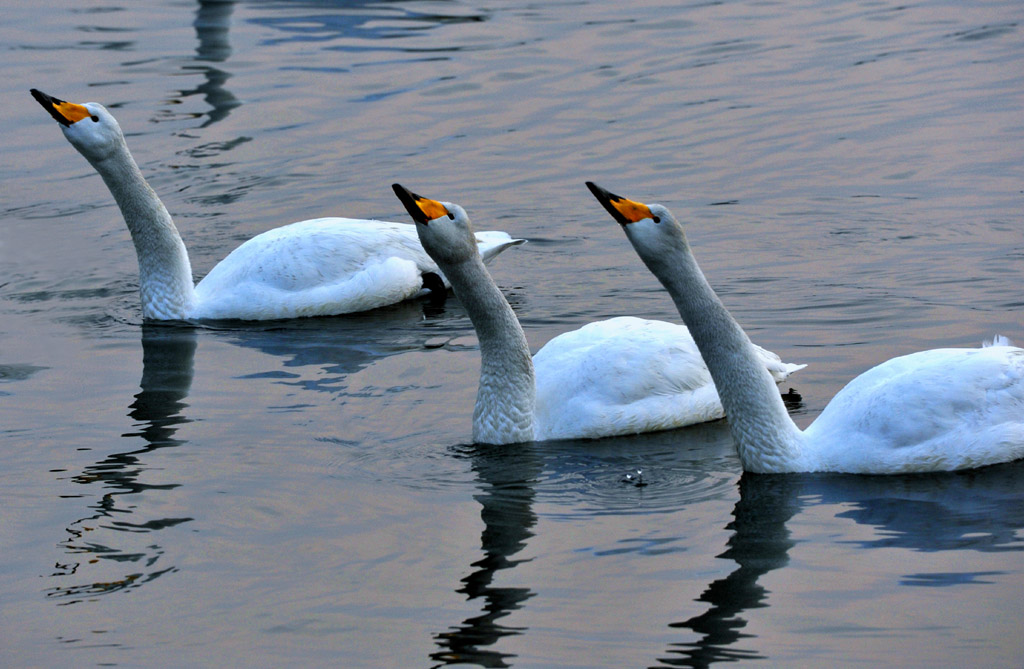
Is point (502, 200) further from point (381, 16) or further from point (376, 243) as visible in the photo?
point (381, 16)

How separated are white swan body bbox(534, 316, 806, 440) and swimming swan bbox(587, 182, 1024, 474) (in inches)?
39.7

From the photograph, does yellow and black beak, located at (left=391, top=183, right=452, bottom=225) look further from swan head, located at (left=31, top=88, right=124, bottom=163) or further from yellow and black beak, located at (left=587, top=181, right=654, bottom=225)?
swan head, located at (left=31, top=88, right=124, bottom=163)

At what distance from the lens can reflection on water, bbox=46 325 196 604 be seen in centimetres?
753

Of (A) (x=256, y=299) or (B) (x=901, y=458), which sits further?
(A) (x=256, y=299)

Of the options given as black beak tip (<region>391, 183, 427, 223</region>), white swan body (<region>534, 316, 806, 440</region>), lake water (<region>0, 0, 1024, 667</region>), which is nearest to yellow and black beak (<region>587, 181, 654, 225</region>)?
black beak tip (<region>391, 183, 427, 223</region>)

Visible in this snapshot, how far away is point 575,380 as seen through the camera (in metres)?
9.38

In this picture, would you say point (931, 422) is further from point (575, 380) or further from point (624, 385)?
point (575, 380)

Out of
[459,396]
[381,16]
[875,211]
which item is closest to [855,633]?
[459,396]

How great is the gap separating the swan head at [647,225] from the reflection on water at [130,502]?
2.64 meters

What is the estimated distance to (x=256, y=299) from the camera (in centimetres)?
1249

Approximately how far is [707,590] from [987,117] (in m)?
11.6

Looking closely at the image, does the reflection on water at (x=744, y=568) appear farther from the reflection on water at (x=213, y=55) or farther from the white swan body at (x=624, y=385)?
the reflection on water at (x=213, y=55)

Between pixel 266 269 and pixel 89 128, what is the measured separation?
1660 mm

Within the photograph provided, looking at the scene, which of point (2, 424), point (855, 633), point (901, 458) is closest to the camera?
point (855, 633)
